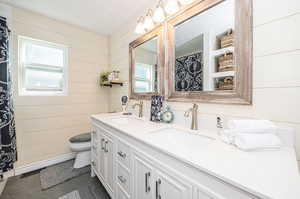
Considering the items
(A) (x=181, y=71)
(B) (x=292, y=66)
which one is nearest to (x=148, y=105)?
(A) (x=181, y=71)

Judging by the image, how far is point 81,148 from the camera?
1948mm

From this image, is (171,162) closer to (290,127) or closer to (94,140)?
(290,127)

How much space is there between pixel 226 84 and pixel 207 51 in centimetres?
34

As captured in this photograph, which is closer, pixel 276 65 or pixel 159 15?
pixel 276 65

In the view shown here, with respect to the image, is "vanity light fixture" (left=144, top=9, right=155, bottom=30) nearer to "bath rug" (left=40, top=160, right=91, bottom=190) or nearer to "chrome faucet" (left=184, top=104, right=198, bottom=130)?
"chrome faucet" (left=184, top=104, right=198, bottom=130)

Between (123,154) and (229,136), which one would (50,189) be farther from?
(229,136)

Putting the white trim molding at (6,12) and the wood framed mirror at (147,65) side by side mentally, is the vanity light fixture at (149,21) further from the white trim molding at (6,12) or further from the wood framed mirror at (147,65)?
the white trim molding at (6,12)

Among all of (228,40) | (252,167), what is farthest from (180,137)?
(228,40)

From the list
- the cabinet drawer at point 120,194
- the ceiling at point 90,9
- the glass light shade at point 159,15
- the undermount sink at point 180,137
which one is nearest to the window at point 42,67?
the ceiling at point 90,9

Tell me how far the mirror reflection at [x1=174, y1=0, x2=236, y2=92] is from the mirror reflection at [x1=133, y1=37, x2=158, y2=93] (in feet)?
1.14

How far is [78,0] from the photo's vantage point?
1.67 m

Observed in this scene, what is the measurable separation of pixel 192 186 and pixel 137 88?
1.51 meters

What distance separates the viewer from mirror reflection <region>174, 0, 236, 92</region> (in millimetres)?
975

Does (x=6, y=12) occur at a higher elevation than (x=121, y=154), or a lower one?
higher
